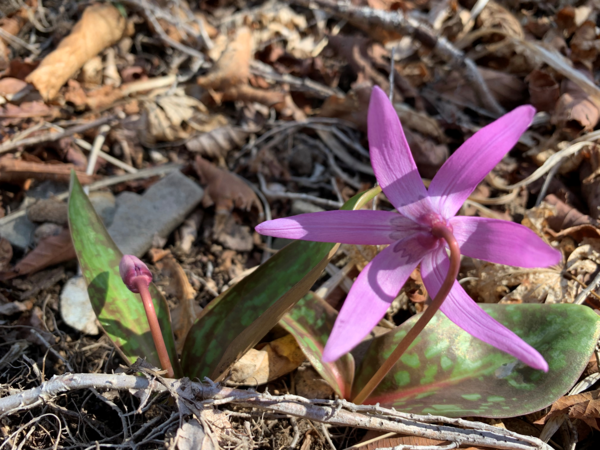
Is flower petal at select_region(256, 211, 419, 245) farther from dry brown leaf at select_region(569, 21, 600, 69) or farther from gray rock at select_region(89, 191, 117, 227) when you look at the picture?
dry brown leaf at select_region(569, 21, 600, 69)

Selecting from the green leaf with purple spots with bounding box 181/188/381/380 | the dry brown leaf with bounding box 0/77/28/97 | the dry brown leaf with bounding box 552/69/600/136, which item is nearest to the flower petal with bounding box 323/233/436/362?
the green leaf with purple spots with bounding box 181/188/381/380

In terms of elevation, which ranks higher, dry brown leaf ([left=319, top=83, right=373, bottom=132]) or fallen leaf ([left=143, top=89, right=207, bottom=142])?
dry brown leaf ([left=319, top=83, right=373, bottom=132])

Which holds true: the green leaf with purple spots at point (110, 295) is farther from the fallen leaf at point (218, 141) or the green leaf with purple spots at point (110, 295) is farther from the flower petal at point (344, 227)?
the fallen leaf at point (218, 141)

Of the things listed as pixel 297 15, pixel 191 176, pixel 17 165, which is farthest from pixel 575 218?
pixel 17 165

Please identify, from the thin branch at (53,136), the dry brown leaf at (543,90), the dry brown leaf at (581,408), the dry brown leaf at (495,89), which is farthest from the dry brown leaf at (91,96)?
the dry brown leaf at (581,408)

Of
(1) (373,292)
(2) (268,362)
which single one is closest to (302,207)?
(2) (268,362)

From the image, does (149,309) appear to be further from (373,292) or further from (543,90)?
(543,90)
